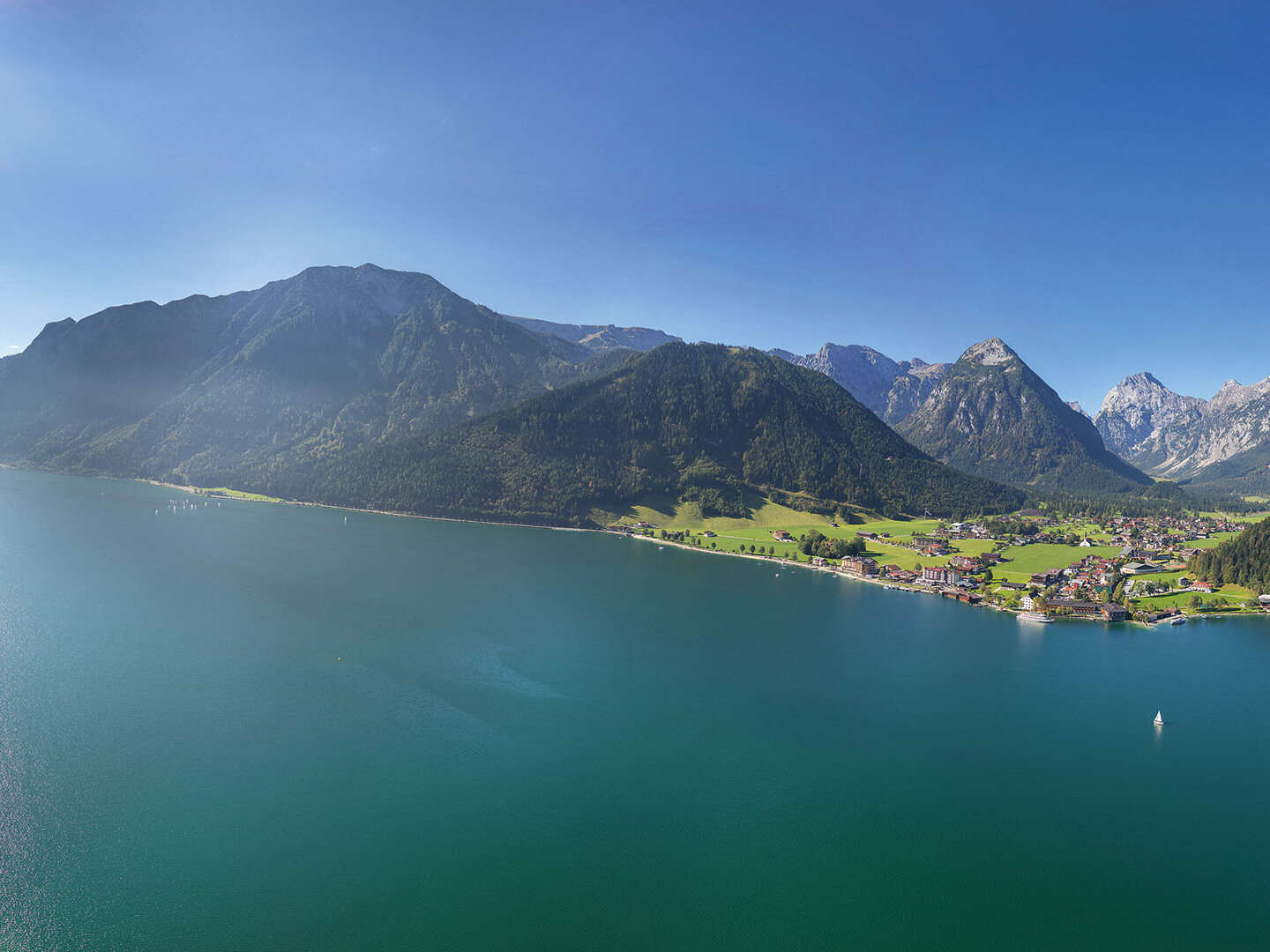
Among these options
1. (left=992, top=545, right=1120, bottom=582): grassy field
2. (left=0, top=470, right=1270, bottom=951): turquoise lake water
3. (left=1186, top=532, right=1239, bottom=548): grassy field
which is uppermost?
(left=1186, top=532, right=1239, bottom=548): grassy field

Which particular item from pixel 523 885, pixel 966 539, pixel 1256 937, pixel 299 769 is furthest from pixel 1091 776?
pixel 966 539

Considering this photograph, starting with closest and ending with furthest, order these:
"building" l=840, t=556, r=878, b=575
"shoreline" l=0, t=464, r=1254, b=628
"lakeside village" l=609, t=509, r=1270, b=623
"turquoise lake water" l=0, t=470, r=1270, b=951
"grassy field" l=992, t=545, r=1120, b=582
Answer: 1. "turquoise lake water" l=0, t=470, r=1270, b=951
2. "shoreline" l=0, t=464, r=1254, b=628
3. "lakeside village" l=609, t=509, r=1270, b=623
4. "grassy field" l=992, t=545, r=1120, b=582
5. "building" l=840, t=556, r=878, b=575

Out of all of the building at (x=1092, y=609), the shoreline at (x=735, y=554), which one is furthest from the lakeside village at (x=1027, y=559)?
the shoreline at (x=735, y=554)

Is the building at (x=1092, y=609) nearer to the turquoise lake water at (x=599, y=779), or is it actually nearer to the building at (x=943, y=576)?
the turquoise lake water at (x=599, y=779)

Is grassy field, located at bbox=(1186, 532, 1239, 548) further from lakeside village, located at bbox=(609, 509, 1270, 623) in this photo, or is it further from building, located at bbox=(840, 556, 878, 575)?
building, located at bbox=(840, 556, 878, 575)

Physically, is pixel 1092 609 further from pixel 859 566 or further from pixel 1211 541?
pixel 1211 541

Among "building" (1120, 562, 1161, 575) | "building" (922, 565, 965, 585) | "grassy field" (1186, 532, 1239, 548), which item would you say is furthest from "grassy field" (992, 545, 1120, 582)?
"grassy field" (1186, 532, 1239, 548)

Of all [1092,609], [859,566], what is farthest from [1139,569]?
[859,566]
